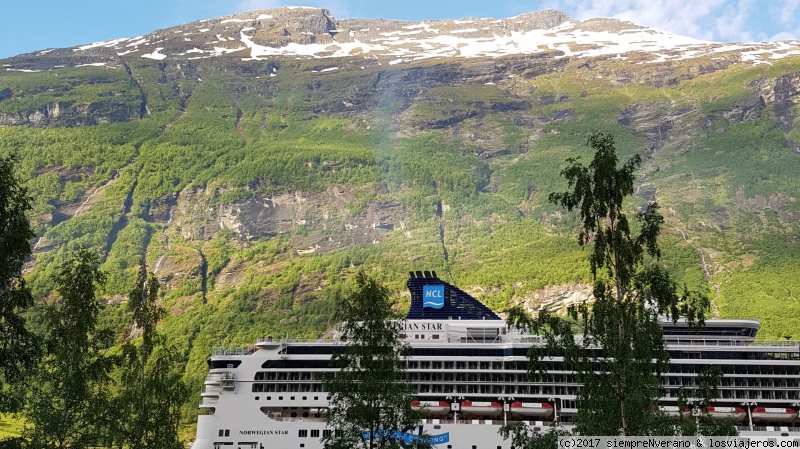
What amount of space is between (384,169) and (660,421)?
152091 millimetres

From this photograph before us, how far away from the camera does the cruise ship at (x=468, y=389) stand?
5672 cm

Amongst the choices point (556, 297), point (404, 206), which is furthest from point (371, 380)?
point (404, 206)

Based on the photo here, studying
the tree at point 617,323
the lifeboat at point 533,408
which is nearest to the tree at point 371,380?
the tree at point 617,323

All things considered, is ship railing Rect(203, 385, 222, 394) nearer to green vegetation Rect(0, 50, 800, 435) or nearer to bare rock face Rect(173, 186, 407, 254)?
green vegetation Rect(0, 50, 800, 435)

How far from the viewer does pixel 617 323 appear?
28516 millimetres

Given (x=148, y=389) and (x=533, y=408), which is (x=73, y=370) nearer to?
(x=148, y=389)

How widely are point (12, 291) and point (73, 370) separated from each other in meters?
9.50

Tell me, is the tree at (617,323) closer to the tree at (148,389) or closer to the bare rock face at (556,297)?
the tree at (148,389)

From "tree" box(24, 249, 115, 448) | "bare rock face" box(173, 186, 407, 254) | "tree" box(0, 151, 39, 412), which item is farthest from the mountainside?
"tree" box(0, 151, 39, 412)

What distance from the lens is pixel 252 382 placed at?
192 ft

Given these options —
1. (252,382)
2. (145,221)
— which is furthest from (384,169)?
(252,382)

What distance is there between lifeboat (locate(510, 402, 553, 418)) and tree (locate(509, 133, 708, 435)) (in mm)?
29084

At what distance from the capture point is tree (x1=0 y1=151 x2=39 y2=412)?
24516 millimetres

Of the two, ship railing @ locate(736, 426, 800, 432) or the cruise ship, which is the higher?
the cruise ship
